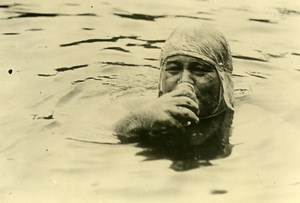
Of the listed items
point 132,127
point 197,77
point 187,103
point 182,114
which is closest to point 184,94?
point 187,103

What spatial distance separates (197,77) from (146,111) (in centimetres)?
53

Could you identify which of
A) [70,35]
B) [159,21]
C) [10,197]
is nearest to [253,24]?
[159,21]

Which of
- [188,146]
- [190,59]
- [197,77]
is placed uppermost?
[190,59]

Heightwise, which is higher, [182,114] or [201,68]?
[201,68]

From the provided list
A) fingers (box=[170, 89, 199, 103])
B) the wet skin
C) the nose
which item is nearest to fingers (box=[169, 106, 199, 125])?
the wet skin

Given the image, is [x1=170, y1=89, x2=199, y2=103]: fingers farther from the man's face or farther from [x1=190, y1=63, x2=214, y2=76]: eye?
[x1=190, y1=63, x2=214, y2=76]: eye

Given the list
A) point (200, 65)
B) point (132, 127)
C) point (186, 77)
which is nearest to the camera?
point (132, 127)

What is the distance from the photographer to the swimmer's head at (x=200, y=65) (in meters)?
4.30

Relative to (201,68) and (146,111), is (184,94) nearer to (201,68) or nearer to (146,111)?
(146,111)

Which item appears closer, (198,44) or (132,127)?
(132,127)

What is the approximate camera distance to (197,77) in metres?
4.29

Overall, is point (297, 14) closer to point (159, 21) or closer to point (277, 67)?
point (277, 67)

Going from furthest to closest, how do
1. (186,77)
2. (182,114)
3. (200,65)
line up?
(200,65) → (186,77) → (182,114)

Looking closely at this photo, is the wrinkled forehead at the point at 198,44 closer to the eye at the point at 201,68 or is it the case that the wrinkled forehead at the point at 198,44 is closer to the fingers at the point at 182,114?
the eye at the point at 201,68
